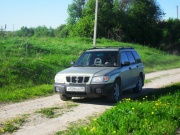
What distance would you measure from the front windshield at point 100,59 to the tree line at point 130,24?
111 feet

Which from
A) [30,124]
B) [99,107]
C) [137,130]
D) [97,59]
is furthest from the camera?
[97,59]

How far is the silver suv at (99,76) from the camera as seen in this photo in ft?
30.2

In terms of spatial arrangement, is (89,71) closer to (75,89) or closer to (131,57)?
(75,89)

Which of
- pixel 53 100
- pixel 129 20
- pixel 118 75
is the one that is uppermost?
pixel 129 20

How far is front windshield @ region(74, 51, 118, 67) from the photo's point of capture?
1034 centimetres

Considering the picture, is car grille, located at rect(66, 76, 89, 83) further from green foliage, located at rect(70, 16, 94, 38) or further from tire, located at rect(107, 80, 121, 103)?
green foliage, located at rect(70, 16, 94, 38)

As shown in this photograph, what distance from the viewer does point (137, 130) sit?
609cm

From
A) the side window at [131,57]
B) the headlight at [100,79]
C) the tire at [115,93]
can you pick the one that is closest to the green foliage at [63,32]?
the side window at [131,57]

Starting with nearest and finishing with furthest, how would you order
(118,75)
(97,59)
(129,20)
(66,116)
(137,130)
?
(137,130), (66,116), (118,75), (97,59), (129,20)

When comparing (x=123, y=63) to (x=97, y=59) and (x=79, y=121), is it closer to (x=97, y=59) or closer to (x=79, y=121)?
(x=97, y=59)

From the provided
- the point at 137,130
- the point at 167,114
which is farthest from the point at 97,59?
the point at 137,130

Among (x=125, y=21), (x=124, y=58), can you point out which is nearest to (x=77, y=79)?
(x=124, y=58)

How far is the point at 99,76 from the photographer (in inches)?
362

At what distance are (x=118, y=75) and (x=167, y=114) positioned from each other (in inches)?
118
